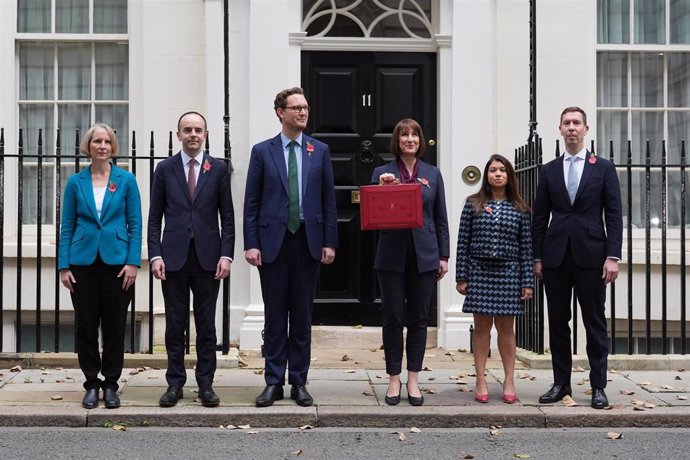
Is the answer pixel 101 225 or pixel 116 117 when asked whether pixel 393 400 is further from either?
pixel 116 117

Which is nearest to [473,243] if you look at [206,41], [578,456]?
[578,456]

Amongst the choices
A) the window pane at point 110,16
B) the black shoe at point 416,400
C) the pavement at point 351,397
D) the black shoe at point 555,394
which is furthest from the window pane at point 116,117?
the black shoe at point 555,394

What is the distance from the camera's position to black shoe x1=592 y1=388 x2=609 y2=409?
21.6 feet

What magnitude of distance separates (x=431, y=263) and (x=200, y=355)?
1687mm

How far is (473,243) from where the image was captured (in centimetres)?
673

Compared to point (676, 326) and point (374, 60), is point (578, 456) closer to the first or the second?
point (676, 326)

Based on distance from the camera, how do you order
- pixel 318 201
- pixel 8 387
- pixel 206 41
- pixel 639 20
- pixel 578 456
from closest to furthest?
pixel 578 456 < pixel 318 201 < pixel 8 387 < pixel 206 41 < pixel 639 20

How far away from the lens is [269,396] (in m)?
6.57

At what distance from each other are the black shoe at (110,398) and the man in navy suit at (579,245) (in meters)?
2.86

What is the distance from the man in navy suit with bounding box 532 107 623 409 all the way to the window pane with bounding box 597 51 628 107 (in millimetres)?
3448

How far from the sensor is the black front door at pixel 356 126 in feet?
31.3

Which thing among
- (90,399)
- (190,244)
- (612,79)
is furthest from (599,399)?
(612,79)

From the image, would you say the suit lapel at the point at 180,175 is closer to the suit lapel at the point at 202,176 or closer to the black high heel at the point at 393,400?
the suit lapel at the point at 202,176

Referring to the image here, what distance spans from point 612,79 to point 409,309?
175 inches
